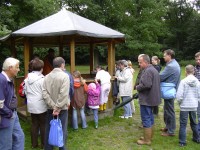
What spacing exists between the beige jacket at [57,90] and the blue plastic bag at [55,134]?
29 cm

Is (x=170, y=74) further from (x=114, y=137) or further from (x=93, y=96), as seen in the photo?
(x=93, y=96)

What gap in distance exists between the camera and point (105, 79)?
8250 mm

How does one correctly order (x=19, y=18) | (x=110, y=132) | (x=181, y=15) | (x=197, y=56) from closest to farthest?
(x=197, y=56) < (x=110, y=132) < (x=19, y=18) < (x=181, y=15)

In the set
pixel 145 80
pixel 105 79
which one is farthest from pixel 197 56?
pixel 105 79

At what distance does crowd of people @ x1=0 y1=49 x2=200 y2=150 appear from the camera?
4.46 m

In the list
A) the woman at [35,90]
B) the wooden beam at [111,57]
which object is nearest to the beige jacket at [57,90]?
the woman at [35,90]

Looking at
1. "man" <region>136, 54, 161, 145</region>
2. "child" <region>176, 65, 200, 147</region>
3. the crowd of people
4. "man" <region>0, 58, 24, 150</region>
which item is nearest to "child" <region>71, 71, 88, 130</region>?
the crowd of people

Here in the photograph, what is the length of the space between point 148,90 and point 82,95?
2.05 m

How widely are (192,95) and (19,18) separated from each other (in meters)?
14.1

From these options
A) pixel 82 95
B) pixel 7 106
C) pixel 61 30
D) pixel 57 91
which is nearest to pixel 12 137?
pixel 7 106

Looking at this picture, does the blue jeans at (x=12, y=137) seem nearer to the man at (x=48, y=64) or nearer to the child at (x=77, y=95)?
the child at (x=77, y=95)

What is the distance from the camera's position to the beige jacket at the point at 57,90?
5203 mm

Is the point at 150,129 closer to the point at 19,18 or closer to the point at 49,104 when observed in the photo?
the point at 49,104

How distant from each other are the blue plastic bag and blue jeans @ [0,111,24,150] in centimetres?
60
